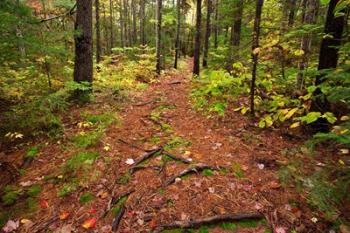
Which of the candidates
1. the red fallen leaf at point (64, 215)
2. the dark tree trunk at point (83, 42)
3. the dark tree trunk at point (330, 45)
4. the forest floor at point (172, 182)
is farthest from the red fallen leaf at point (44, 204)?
the dark tree trunk at point (330, 45)

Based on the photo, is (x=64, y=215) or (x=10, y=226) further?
(x=64, y=215)

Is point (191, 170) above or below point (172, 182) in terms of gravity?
above

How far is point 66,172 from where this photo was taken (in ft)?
13.7

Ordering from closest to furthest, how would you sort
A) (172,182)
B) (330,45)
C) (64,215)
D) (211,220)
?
(211,220) < (64,215) < (172,182) < (330,45)

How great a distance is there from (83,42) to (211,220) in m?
6.46

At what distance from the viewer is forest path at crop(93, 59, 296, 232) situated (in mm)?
3271

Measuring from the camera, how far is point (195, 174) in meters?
3.98

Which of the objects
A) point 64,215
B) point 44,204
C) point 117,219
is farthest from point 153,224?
point 44,204

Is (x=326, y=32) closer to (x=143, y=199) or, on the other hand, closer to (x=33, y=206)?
(x=143, y=199)

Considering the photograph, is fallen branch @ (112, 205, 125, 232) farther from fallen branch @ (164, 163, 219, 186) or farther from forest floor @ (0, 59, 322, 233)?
fallen branch @ (164, 163, 219, 186)

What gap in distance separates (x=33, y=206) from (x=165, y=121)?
3.60 metres

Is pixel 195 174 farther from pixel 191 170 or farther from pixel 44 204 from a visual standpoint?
pixel 44 204

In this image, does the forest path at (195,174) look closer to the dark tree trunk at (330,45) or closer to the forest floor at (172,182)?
the forest floor at (172,182)

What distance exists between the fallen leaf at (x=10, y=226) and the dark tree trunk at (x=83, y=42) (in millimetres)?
5067
